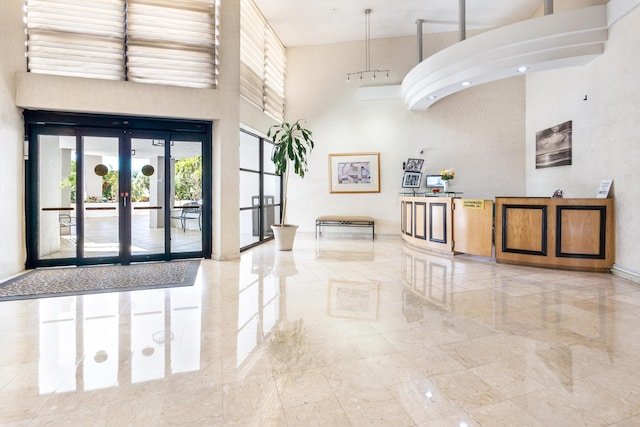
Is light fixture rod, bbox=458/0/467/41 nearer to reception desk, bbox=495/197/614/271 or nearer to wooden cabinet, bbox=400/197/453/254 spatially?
wooden cabinet, bbox=400/197/453/254

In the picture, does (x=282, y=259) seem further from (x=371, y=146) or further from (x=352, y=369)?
(x=371, y=146)

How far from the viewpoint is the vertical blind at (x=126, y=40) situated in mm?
5023

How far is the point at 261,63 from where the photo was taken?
7586mm

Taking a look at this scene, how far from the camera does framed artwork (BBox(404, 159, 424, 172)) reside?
27.5 ft

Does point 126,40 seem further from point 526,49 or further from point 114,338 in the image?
point 526,49

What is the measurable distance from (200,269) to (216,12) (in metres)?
4.59

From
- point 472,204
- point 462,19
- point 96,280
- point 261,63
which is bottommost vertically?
point 96,280

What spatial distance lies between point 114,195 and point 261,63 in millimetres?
4393

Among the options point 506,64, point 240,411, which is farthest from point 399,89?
point 240,411

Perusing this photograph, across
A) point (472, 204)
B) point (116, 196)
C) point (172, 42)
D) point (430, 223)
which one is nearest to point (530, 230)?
point (472, 204)

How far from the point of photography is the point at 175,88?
5.55m

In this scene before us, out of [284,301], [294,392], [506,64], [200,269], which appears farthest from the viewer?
[506,64]

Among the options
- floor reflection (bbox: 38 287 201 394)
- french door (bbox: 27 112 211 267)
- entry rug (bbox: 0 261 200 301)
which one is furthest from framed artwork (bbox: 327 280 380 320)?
french door (bbox: 27 112 211 267)

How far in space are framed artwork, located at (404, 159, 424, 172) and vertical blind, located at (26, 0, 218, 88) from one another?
5.07 m
